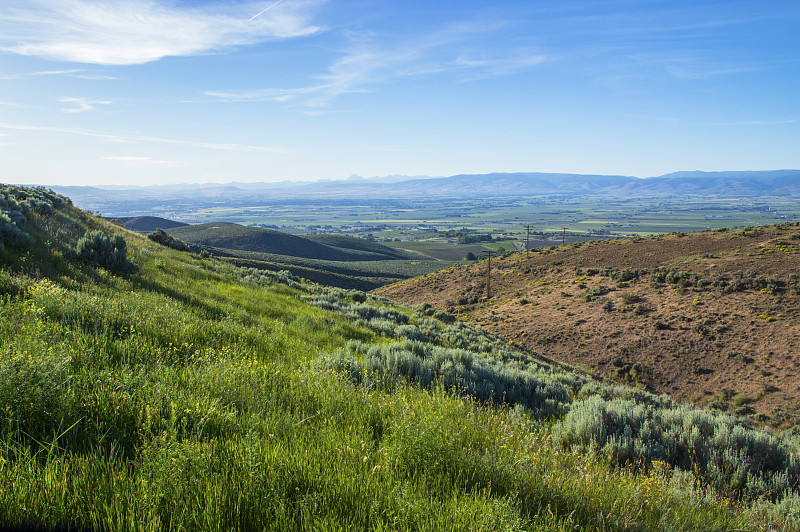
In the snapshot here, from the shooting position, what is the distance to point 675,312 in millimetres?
24609

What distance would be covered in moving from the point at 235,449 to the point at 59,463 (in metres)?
0.97

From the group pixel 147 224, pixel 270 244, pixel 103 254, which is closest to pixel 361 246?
pixel 270 244

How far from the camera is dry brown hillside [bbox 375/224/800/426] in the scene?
18.0 meters

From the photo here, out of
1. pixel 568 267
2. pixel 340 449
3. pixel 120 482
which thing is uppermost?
pixel 120 482

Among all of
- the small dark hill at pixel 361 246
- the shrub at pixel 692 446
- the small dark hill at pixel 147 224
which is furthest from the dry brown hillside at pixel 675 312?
the small dark hill at pixel 147 224

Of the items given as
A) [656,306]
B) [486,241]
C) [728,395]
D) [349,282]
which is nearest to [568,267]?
[656,306]

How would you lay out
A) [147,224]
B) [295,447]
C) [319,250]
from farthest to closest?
[147,224] < [319,250] < [295,447]

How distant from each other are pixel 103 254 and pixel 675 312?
28044mm

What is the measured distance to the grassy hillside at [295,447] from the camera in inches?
91.3

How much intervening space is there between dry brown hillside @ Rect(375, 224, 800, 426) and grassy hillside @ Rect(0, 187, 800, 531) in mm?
14201

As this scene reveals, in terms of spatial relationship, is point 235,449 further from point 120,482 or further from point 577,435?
point 577,435

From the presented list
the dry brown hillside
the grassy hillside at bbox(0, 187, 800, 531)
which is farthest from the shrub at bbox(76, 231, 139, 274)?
the dry brown hillside

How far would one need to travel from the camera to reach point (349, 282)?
206 feet

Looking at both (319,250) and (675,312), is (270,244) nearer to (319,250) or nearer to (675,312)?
(319,250)
